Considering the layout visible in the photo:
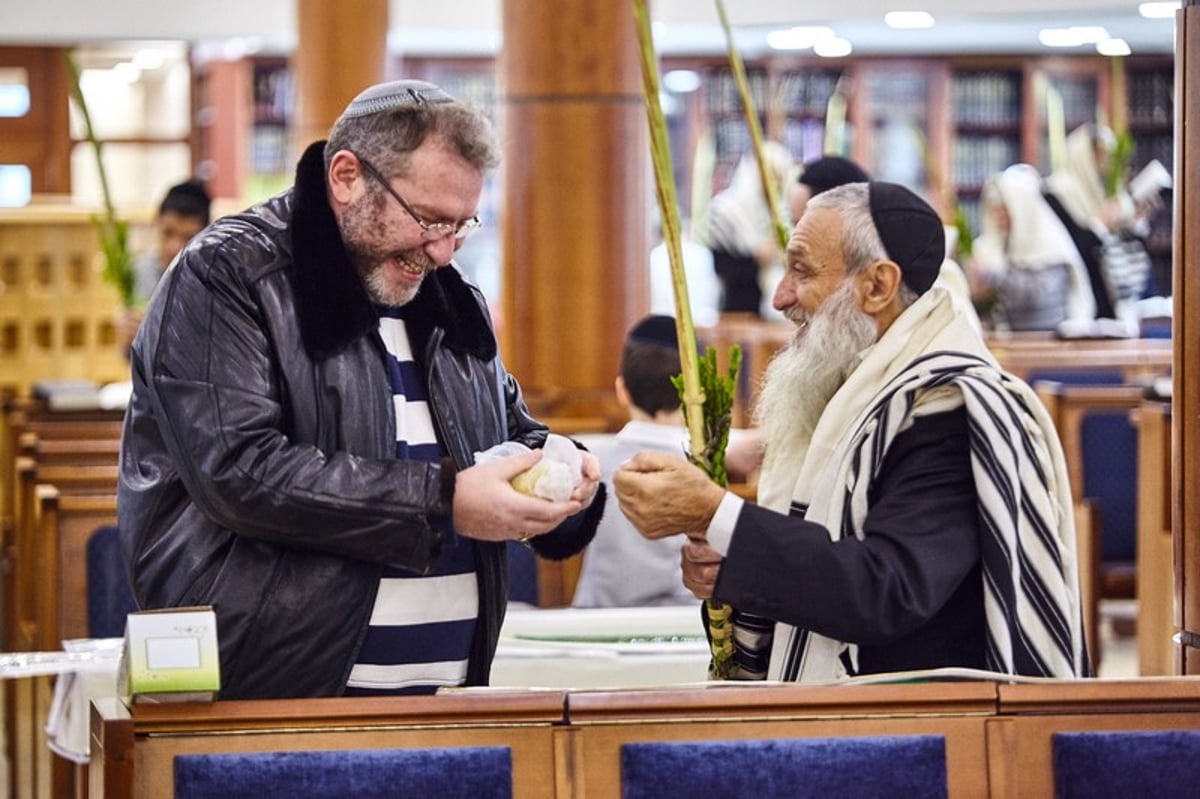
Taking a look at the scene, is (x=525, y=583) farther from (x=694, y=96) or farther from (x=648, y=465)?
(x=694, y=96)

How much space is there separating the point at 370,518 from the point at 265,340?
276mm

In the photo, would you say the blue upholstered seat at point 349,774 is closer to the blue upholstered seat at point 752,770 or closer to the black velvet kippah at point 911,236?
the blue upholstered seat at point 752,770

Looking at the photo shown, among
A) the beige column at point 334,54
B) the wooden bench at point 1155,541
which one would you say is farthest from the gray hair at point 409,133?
the beige column at point 334,54

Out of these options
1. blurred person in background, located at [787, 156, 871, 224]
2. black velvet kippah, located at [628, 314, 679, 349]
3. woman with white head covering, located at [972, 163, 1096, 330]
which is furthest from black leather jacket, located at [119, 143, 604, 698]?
woman with white head covering, located at [972, 163, 1096, 330]

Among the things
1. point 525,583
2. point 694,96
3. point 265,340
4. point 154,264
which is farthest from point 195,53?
point 265,340

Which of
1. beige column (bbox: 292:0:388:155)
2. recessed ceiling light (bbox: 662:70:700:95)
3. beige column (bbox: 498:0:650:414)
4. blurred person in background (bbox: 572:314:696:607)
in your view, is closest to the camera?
blurred person in background (bbox: 572:314:696:607)

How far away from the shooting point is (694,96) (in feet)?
53.9

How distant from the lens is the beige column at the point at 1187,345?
3.12m

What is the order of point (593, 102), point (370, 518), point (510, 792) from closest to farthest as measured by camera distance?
point (510, 792) < point (370, 518) < point (593, 102)

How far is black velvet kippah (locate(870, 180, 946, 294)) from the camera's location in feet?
9.41

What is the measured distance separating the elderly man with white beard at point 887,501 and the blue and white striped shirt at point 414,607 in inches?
10.8

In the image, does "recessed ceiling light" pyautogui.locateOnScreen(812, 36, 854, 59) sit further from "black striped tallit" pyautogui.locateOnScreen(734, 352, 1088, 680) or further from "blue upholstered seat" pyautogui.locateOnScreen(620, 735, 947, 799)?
"blue upholstered seat" pyautogui.locateOnScreen(620, 735, 947, 799)

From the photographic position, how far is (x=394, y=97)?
269 centimetres

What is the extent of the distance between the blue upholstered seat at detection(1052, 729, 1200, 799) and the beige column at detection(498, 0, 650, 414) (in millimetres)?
4743
